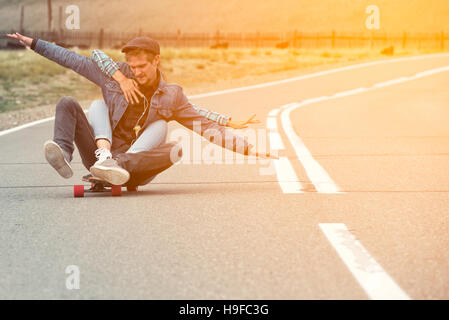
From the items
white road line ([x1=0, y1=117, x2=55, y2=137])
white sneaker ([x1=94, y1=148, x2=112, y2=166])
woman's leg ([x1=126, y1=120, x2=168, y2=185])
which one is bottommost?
white road line ([x1=0, y1=117, x2=55, y2=137])

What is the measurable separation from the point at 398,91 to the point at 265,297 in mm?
20617

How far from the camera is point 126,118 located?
765 cm

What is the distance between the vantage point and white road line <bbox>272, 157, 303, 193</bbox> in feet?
26.7

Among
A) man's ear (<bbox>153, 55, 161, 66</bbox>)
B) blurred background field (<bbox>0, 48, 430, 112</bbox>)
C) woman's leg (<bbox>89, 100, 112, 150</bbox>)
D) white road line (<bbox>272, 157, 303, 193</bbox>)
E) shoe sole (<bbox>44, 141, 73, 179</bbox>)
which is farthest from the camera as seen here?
blurred background field (<bbox>0, 48, 430, 112</bbox>)

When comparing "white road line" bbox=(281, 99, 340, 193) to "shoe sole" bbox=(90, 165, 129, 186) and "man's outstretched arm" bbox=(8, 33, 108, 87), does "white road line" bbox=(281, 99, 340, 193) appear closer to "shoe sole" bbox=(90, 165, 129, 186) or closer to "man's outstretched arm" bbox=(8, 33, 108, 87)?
"shoe sole" bbox=(90, 165, 129, 186)

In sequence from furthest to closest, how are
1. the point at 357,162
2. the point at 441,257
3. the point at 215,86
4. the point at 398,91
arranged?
the point at 215,86 → the point at 398,91 → the point at 357,162 → the point at 441,257

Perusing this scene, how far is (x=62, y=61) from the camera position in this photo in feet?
24.2

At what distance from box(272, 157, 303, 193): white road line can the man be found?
77 centimetres

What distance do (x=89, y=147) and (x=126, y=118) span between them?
0.43 metres

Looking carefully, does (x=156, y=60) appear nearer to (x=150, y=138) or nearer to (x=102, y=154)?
(x=150, y=138)

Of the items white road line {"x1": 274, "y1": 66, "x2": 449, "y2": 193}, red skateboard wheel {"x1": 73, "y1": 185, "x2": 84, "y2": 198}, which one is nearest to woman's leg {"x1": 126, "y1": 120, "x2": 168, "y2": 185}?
red skateboard wheel {"x1": 73, "y1": 185, "x2": 84, "y2": 198}

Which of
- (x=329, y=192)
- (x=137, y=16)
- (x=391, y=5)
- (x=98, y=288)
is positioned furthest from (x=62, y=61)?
(x=137, y=16)

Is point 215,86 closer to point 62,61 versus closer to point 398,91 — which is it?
point 398,91

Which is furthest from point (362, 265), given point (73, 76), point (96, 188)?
point (73, 76)
